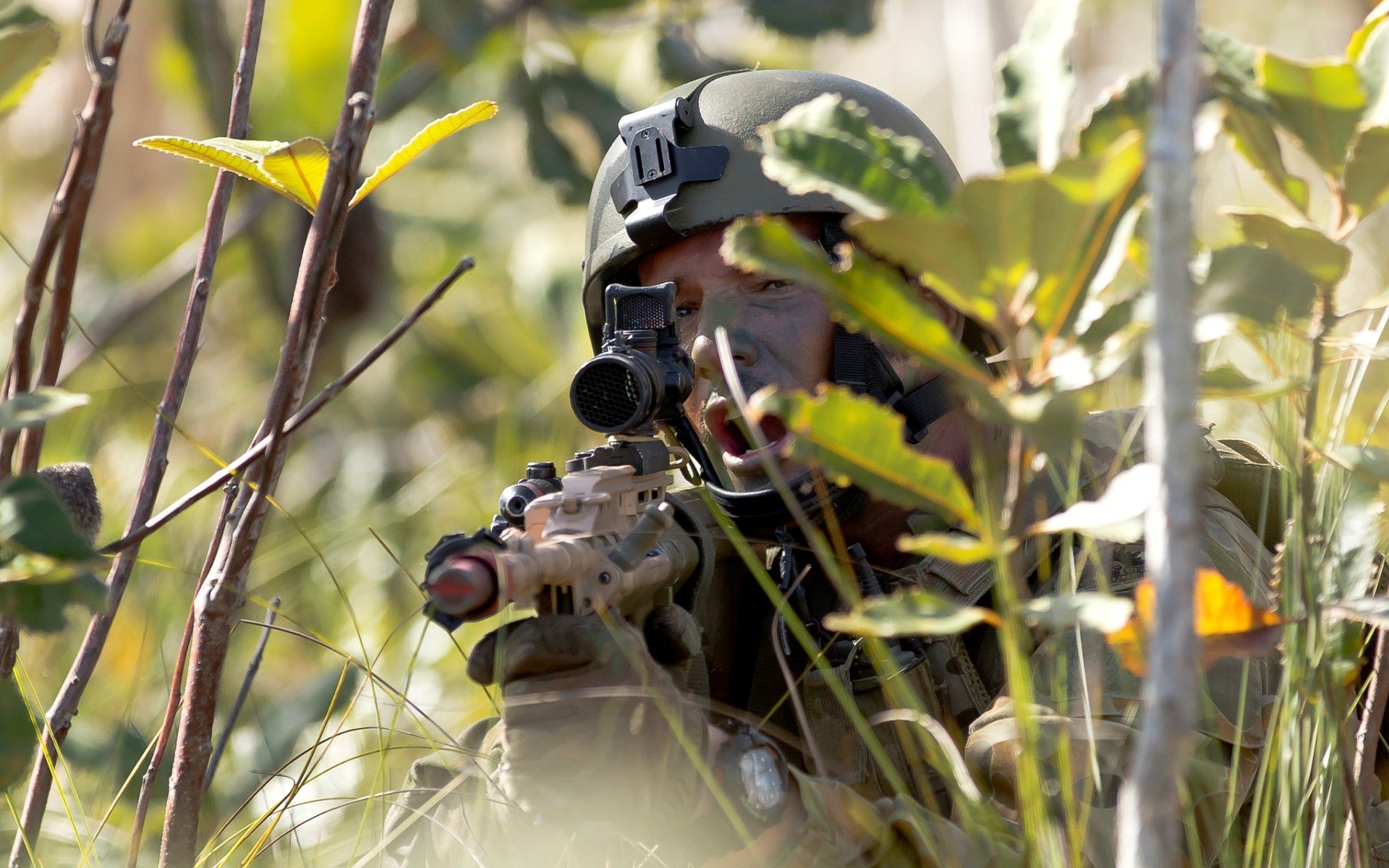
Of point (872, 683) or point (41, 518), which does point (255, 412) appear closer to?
point (872, 683)

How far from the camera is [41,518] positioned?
0.85m

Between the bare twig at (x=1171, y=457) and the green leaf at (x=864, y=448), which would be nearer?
the bare twig at (x=1171, y=457)

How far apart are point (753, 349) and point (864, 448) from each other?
1273 mm

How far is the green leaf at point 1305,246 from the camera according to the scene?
868mm

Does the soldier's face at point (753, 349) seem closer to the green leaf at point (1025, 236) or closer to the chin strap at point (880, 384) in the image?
the chin strap at point (880, 384)

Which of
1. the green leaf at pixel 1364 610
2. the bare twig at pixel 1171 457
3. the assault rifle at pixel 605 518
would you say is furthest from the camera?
the assault rifle at pixel 605 518

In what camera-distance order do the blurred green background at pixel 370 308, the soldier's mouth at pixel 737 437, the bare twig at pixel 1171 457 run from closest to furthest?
the bare twig at pixel 1171 457 < the soldier's mouth at pixel 737 437 < the blurred green background at pixel 370 308

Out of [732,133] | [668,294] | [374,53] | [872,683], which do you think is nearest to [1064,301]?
[374,53]

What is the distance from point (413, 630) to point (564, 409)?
87 centimetres

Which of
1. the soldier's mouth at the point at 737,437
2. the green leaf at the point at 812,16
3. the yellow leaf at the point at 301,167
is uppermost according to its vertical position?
the green leaf at the point at 812,16

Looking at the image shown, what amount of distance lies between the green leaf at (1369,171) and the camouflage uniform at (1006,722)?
29cm

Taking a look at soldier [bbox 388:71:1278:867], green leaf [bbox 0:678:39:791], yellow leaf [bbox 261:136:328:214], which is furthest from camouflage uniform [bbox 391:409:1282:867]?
yellow leaf [bbox 261:136:328:214]

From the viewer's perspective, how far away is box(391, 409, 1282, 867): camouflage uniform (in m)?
1.18

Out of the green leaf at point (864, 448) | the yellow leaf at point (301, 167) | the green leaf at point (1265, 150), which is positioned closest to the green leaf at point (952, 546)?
the green leaf at point (864, 448)
